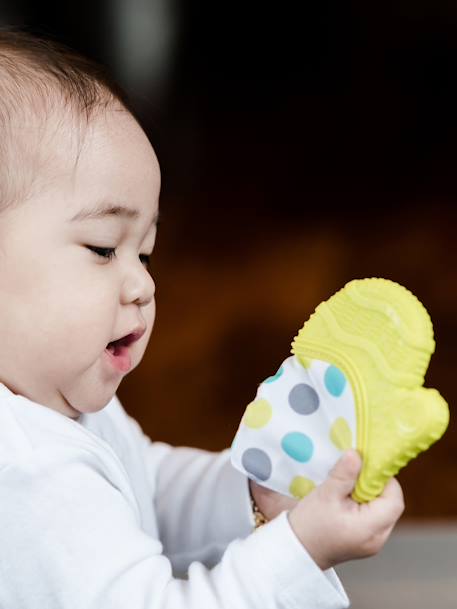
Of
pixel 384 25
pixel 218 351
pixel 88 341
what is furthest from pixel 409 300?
pixel 384 25

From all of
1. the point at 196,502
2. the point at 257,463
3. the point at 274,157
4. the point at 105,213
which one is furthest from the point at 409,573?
the point at 274,157

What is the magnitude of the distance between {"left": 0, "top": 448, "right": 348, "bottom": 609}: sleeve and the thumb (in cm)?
4

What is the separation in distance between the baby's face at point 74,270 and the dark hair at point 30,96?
12mm

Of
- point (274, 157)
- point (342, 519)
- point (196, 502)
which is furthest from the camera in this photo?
point (274, 157)

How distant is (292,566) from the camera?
0.53 m

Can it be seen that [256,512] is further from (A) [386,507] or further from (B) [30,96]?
(B) [30,96]

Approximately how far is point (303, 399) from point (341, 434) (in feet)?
0.12

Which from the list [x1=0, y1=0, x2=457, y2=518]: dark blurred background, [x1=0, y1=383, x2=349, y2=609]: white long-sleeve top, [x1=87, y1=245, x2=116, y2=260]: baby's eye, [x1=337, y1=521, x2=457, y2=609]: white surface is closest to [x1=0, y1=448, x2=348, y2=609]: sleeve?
[x1=0, y1=383, x2=349, y2=609]: white long-sleeve top

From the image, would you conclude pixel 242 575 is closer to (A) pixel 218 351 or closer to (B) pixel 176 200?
(A) pixel 218 351

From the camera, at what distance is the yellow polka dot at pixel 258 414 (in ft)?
1.91

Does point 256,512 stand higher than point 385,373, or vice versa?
point 385,373

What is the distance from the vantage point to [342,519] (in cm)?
52

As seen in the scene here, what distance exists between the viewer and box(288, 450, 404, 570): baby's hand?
0.52 meters

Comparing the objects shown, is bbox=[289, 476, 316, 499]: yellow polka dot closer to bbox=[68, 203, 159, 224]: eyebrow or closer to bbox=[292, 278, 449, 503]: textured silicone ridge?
bbox=[292, 278, 449, 503]: textured silicone ridge
